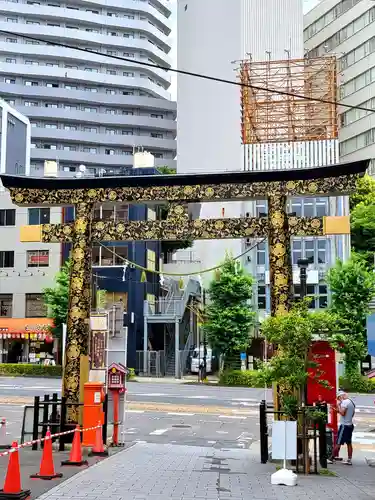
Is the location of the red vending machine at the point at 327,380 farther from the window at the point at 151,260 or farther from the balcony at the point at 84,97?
the balcony at the point at 84,97

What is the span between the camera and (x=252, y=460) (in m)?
15.3

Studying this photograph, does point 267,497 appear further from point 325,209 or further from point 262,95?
point 262,95

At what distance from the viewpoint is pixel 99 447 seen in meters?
14.8

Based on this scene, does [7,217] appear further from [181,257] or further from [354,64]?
[354,64]

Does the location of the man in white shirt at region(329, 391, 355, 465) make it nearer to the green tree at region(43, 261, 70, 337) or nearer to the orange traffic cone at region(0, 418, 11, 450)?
the orange traffic cone at region(0, 418, 11, 450)

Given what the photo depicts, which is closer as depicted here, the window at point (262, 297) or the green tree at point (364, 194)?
the window at point (262, 297)

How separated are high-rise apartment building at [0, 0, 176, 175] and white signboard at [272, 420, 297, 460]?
89.8 metres

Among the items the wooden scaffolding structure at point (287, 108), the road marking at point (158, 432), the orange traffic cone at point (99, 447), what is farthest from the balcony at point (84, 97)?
the orange traffic cone at point (99, 447)

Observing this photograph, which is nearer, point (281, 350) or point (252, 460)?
point (281, 350)

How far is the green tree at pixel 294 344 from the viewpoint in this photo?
13.4 metres

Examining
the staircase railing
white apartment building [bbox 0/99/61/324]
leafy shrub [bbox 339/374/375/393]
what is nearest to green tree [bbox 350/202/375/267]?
the staircase railing

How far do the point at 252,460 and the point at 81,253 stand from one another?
6.62 metres

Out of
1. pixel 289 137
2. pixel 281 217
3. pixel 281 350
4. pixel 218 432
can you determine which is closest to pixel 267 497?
pixel 281 350

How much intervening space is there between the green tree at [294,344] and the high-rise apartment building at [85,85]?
88.3 m
